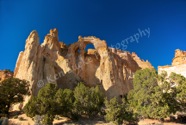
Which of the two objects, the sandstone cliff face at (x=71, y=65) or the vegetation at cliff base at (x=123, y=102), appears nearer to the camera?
the vegetation at cliff base at (x=123, y=102)

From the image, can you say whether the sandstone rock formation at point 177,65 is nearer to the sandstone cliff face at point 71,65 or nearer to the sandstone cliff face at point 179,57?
the sandstone cliff face at point 179,57

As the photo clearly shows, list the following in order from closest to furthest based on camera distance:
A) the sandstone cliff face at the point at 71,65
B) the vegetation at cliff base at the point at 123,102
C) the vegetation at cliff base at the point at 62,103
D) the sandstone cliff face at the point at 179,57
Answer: the vegetation at cliff base at the point at 62,103 < the vegetation at cliff base at the point at 123,102 < the sandstone cliff face at the point at 71,65 < the sandstone cliff face at the point at 179,57

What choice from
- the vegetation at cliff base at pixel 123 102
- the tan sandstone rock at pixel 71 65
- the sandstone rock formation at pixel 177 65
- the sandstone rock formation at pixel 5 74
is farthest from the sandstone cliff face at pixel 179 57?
the sandstone rock formation at pixel 5 74

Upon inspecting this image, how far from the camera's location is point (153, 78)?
25.9 meters

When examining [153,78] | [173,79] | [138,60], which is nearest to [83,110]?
[153,78]

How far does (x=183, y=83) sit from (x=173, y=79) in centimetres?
152

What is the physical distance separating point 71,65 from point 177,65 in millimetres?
21518

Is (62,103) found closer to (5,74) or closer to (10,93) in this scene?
(10,93)

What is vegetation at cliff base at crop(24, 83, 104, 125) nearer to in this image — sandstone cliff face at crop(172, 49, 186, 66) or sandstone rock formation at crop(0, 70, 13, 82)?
sandstone rock formation at crop(0, 70, 13, 82)

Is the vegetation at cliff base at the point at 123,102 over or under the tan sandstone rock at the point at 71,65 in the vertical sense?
under

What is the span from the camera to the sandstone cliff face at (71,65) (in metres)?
30.9

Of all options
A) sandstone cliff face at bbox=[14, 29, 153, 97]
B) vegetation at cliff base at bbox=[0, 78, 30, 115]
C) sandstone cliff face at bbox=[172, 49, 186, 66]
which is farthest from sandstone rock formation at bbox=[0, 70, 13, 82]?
sandstone cliff face at bbox=[172, 49, 186, 66]

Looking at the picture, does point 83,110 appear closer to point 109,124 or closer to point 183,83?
point 109,124

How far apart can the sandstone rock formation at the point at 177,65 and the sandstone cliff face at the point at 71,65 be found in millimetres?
10020
